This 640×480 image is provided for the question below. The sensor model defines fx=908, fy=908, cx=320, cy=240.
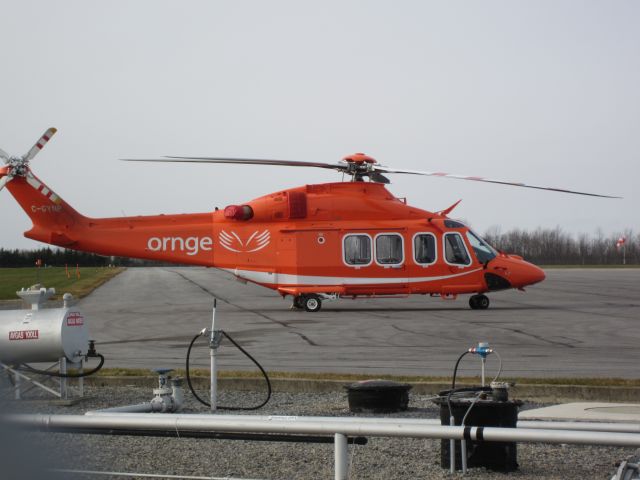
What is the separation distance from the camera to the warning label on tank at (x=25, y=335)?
372 inches

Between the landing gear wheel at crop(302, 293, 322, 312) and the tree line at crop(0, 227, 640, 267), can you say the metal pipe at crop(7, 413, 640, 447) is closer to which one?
the landing gear wheel at crop(302, 293, 322, 312)

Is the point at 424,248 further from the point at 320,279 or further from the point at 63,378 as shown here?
the point at 63,378

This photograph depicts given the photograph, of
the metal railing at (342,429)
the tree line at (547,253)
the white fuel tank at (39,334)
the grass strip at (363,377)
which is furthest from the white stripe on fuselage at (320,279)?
the tree line at (547,253)

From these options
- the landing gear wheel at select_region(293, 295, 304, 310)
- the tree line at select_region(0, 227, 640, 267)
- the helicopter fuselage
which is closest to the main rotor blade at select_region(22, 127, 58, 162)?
the helicopter fuselage

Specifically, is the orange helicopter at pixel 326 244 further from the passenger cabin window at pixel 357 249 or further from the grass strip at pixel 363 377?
the grass strip at pixel 363 377

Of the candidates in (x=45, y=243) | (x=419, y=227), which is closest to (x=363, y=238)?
(x=419, y=227)

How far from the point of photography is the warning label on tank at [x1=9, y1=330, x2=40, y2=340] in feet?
31.0

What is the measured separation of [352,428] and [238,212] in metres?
19.3

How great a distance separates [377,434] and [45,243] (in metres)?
21.8

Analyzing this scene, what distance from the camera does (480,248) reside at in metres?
24.5

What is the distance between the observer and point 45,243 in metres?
25.1

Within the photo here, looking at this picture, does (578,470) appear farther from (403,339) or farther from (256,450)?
(403,339)

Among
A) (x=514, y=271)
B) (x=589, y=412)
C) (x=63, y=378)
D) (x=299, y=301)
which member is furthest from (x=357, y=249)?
(x=589, y=412)

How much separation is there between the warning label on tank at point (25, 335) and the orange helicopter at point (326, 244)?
14538 millimetres
